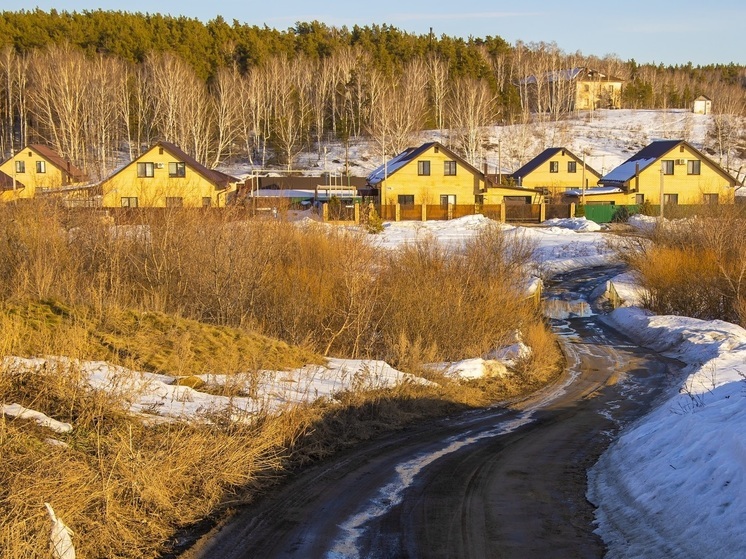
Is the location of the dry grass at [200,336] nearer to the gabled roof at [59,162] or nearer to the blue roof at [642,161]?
the gabled roof at [59,162]

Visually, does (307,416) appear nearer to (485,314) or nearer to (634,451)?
(634,451)

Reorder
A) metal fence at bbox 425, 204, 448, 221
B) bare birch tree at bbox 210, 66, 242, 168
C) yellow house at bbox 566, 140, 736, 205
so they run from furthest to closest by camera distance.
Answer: bare birch tree at bbox 210, 66, 242, 168, yellow house at bbox 566, 140, 736, 205, metal fence at bbox 425, 204, 448, 221

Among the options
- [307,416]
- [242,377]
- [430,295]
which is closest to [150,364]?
[242,377]

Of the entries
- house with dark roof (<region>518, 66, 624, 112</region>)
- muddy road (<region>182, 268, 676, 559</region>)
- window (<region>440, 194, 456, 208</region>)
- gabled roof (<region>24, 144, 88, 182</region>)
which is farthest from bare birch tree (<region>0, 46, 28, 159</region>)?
muddy road (<region>182, 268, 676, 559</region>)

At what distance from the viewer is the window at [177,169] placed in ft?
182

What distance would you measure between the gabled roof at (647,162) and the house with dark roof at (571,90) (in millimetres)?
36873

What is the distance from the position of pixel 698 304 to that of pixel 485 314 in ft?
43.5

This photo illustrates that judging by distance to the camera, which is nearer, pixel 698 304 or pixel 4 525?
pixel 4 525

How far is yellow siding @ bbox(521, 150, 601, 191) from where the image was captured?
81000mm

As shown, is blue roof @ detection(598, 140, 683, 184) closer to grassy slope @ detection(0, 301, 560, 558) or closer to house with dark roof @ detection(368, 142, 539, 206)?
house with dark roof @ detection(368, 142, 539, 206)

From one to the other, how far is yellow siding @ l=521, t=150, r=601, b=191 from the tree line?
7300 mm

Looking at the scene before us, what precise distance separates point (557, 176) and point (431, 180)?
2144cm

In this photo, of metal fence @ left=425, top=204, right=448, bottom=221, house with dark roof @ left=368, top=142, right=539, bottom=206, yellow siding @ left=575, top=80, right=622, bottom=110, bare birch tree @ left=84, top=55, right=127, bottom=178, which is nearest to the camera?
metal fence @ left=425, top=204, right=448, bottom=221

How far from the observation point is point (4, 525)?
6672mm
